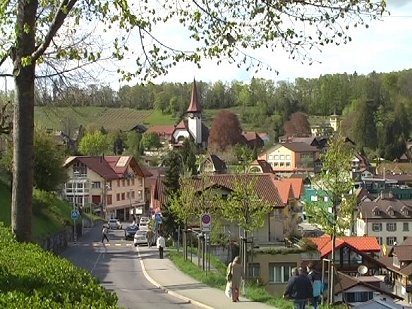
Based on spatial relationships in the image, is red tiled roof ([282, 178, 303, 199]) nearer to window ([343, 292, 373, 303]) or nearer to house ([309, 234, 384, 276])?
house ([309, 234, 384, 276])

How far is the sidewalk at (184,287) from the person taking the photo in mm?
16797

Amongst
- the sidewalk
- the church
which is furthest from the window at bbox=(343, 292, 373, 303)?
the church

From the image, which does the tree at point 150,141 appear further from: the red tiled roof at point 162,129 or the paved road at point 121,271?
the paved road at point 121,271

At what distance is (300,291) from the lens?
14.7m

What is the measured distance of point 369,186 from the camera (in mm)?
90625

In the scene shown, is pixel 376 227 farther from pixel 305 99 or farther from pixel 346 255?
pixel 305 99

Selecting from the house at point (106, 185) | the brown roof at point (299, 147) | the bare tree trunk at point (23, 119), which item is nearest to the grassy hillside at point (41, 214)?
the bare tree trunk at point (23, 119)

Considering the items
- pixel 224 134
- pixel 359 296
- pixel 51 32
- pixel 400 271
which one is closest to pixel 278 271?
pixel 359 296

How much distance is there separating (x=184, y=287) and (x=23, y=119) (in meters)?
10.5

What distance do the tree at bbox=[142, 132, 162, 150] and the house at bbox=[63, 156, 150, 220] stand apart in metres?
46.6

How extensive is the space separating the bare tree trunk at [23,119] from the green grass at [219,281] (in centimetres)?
694

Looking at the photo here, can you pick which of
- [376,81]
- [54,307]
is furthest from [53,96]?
[376,81]

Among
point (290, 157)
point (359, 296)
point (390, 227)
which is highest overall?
point (290, 157)

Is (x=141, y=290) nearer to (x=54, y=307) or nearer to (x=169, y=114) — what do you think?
(x=54, y=307)
